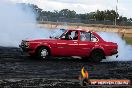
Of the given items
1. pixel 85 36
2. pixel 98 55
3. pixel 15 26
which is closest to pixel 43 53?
pixel 85 36

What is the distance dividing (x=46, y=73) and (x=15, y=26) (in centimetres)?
1577

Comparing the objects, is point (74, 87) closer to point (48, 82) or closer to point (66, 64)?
point (48, 82)

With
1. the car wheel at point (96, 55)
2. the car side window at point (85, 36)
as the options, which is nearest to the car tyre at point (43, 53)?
the car side window at point (85, 36)

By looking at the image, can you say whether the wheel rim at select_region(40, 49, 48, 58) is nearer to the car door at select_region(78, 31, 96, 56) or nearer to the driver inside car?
the driver inside car

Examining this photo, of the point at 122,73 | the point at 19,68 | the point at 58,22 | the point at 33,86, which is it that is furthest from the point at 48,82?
the point at 58,22

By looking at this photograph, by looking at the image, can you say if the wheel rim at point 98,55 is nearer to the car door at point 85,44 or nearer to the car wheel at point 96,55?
the car wheel at point 96,55

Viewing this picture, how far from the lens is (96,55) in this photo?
19.9 metres

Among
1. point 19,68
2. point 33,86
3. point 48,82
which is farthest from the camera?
point 19,68

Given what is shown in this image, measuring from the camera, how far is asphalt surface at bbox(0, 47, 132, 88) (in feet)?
39.9

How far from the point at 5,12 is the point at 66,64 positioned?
547 inches

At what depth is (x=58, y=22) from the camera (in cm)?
6525

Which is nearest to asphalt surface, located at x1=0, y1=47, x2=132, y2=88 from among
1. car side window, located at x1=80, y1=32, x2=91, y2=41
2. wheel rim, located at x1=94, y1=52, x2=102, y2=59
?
wheel rim, located at x1=94, y1=52, x2=102, y2=59

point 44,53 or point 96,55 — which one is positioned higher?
point 44,53

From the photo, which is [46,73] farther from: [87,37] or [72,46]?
[87,37]
